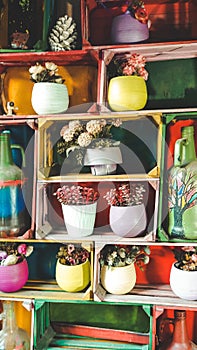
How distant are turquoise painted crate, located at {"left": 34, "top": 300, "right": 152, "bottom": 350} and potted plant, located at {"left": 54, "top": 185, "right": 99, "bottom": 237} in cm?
35

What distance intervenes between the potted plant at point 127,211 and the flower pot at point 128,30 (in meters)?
0.57

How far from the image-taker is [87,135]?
1.83 metres

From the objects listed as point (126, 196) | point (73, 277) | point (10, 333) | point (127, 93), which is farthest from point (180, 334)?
point (127, 93)

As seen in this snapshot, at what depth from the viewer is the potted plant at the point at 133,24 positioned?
73.3 inches

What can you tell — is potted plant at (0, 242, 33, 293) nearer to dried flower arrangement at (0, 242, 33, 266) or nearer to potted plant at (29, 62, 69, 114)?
dried flower arrangement at (0, 242, 33, 266)

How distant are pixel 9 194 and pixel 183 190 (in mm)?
679

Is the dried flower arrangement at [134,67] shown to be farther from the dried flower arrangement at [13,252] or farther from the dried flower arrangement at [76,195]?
the dried flower arrangement at [13,252]

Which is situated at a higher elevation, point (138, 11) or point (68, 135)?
point (138, 11)

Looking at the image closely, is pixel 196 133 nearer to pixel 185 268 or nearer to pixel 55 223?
pixel 185 268

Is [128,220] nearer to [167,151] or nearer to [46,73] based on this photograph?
[167,151]

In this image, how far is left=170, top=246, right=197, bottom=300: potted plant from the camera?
1.82 meters

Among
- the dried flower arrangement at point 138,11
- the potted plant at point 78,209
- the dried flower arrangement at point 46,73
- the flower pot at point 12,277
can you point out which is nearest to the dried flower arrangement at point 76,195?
the potted plant at point 78,209

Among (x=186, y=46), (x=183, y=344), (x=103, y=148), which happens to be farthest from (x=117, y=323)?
(x=186, y=46)

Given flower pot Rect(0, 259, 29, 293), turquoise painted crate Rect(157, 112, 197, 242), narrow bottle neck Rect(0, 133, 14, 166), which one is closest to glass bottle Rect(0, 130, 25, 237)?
narrow bottle neck Rect(0, 133, 14, 166)
